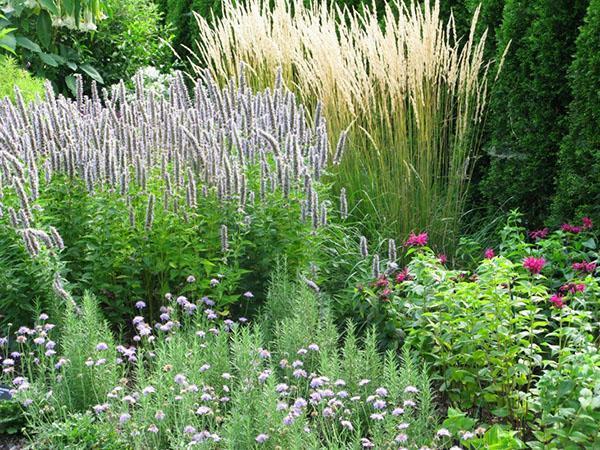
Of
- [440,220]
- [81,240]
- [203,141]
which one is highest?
[203,141]

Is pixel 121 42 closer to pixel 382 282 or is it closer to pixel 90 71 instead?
pixel 90 71

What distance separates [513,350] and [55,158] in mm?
2418

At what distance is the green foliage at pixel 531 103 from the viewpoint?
5.16m

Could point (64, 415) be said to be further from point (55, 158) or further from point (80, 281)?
point (55, 158)

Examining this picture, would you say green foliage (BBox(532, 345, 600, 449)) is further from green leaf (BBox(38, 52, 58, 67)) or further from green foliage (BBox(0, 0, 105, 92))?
green leaf (BBox(38, 52, 58, 67))

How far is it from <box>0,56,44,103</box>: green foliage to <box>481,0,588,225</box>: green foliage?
322cm

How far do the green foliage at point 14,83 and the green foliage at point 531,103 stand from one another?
322cm

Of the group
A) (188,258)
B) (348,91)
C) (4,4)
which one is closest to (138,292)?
(188,258)

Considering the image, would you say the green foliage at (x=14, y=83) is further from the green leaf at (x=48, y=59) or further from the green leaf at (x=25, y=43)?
the green leaf at (x=48, y=59)

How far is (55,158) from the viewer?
14.3ft

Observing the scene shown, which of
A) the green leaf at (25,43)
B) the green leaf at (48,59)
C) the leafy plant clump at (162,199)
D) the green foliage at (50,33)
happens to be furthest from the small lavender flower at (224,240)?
the green leaf at (48,59)

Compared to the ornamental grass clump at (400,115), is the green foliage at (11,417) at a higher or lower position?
lower

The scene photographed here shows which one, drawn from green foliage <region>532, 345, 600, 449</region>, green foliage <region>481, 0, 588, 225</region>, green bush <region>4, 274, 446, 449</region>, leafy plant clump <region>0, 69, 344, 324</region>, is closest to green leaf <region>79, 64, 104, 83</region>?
leafy plant clump <region>0, 69, 344, 324</region>

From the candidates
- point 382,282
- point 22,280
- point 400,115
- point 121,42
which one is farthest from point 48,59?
point 382,282
